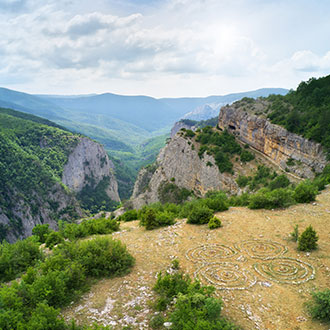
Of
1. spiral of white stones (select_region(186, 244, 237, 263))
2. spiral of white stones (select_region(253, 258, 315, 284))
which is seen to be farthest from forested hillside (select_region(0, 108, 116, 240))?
spiral of white stones (select_region(253, 258, 315, 284))

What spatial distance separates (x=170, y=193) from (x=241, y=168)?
19259 mm

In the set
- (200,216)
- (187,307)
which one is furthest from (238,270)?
(200,216)

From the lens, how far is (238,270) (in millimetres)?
8219

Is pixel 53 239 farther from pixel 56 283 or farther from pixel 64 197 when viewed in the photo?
pixel 64 197

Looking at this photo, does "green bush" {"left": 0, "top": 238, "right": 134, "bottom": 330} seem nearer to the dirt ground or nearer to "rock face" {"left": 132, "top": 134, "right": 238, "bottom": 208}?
the dirt ground

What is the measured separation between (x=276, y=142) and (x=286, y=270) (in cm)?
3400

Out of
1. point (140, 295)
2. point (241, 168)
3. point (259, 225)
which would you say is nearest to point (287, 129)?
point (241, 168)

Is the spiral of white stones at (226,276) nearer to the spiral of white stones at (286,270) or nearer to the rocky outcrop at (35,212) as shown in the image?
the spiral of white stones at (286,270)

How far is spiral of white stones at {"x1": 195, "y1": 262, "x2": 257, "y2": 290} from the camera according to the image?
740 centimetres

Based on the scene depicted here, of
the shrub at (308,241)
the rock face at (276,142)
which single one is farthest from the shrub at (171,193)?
the shrub at (308,241)

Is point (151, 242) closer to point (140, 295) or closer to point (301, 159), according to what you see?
point (140, 295)

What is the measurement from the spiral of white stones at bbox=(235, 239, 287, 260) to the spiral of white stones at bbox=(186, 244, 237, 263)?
1.81ft

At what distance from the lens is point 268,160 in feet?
134

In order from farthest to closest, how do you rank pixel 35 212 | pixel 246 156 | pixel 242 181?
pixel 35 212
pixel 246 156
pixel 242 181
